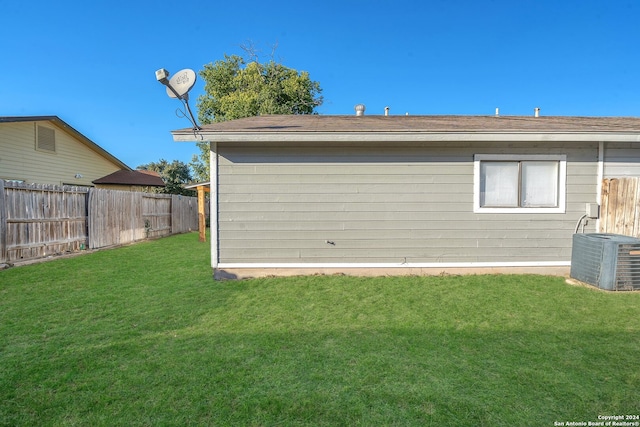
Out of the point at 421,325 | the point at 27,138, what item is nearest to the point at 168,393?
the point at 421,325

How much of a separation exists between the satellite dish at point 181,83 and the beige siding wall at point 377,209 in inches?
50.3

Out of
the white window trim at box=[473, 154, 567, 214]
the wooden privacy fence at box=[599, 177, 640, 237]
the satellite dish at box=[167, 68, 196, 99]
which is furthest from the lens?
the white window trim at box=[473, 154, 567, 214]

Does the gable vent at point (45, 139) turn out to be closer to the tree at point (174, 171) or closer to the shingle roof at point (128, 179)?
the shingle roof at point (128, 179)

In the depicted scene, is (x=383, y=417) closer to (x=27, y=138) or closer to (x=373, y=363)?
(x=373, y=363)

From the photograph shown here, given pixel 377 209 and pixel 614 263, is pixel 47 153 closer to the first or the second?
pixel 377 209

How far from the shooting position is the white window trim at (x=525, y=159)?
17.9ft

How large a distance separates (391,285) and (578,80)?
1465 cm

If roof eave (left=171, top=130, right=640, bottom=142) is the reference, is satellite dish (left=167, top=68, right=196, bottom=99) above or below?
above

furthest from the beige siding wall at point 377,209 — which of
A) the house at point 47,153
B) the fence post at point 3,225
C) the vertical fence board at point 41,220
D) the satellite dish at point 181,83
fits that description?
the house at point 47,153

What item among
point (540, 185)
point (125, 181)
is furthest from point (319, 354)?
point (125, 181)

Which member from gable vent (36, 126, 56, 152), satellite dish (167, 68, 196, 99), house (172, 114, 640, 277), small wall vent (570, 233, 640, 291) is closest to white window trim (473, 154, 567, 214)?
house (172, 114, 640, 277)

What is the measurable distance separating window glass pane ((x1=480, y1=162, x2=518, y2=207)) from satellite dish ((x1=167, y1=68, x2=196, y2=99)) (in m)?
5.00

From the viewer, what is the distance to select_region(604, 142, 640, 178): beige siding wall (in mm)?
5469

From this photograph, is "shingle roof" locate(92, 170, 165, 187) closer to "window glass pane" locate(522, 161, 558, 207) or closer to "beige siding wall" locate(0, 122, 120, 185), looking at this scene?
"beige siding wall" locate(0, 122, 120, 185)
